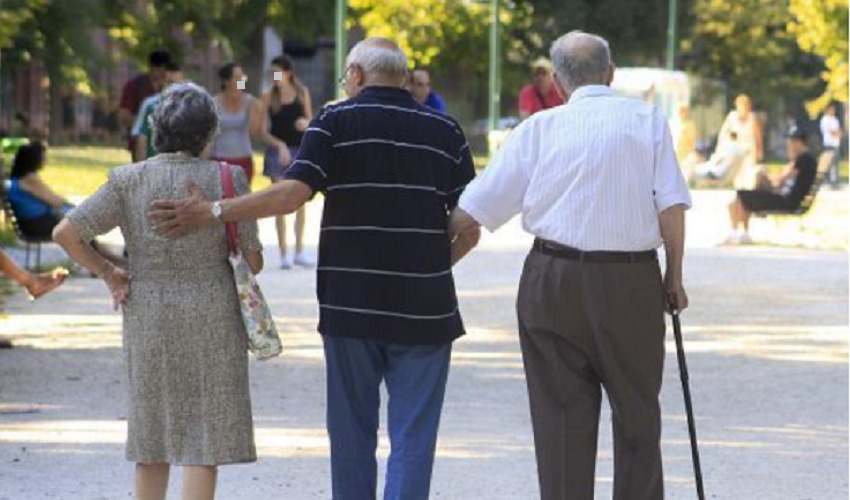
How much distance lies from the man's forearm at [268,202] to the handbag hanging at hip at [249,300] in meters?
0.05

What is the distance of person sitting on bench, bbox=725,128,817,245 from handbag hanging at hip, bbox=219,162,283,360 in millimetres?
17703

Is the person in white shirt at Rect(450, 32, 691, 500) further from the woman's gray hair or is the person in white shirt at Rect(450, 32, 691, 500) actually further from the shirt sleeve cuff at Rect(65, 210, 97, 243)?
the shirt sleeve cuff at Rect(65, 210, 97, 243)

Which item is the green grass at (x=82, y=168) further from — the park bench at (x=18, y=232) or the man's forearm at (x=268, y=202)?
the man's forearm at (x=268, y=202)

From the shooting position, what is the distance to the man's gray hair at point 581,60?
738 cm

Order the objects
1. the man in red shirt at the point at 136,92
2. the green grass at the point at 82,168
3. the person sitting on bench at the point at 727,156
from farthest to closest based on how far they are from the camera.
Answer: the green grass at the point at 82,168
the person sitting on bench at the point at 727,156
the man in red shirt at the point at 136,92

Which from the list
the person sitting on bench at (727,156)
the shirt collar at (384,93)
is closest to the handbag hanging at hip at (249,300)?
the shirt collar at (384,93)

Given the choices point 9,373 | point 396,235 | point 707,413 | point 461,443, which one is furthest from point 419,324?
point 9,373

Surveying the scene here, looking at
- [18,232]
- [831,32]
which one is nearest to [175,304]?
[18,232]

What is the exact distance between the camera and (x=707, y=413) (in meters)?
11.7

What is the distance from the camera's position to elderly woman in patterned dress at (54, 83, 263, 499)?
7.15m

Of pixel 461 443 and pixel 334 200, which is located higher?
pixel 334 200

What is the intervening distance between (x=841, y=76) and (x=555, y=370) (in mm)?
34211

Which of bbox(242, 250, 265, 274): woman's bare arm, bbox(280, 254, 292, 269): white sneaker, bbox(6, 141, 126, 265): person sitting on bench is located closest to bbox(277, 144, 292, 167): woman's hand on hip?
bbox(280, 254, 292, 269): white sneaker

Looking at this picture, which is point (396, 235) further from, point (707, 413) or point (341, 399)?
point (707, 413)
